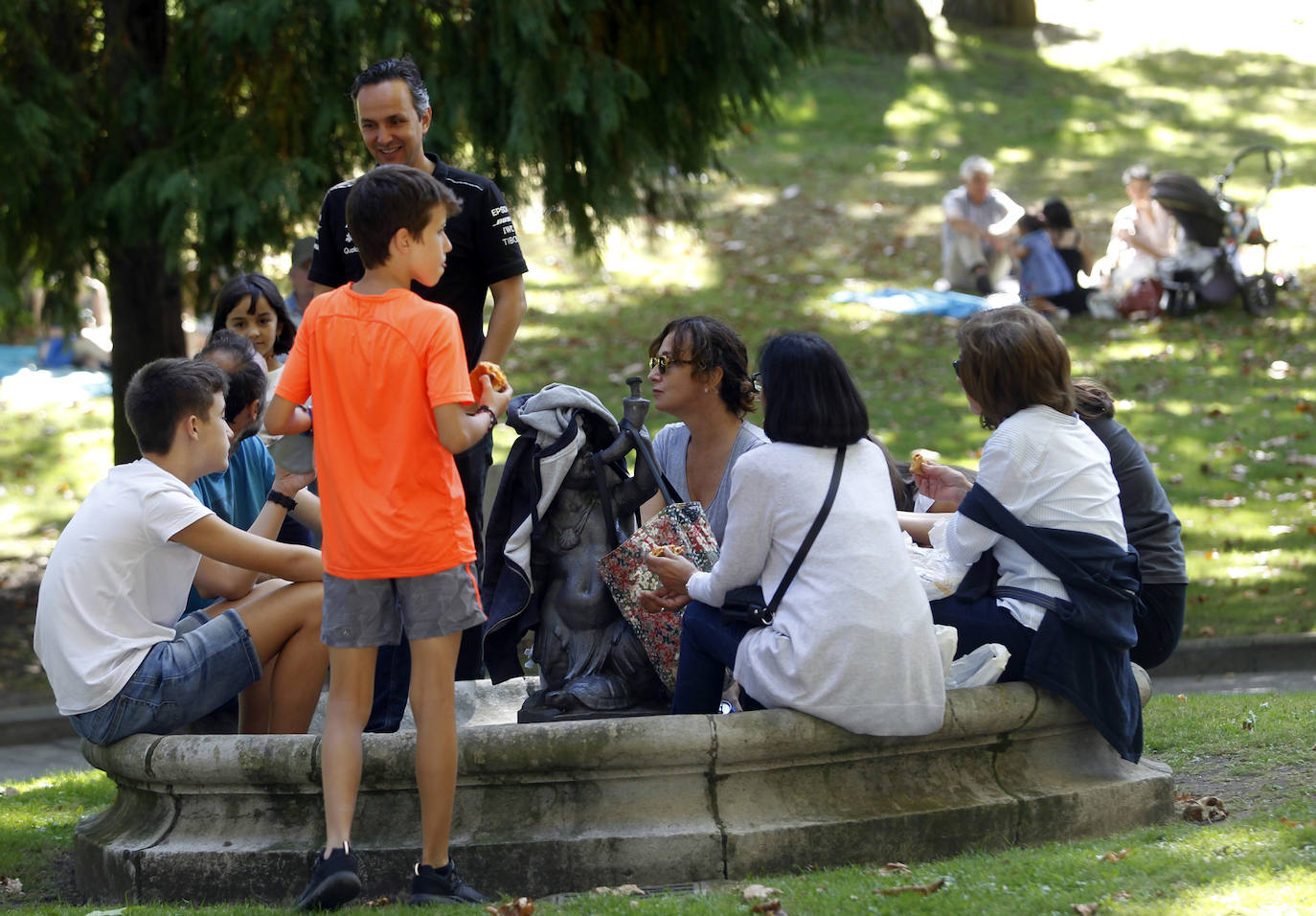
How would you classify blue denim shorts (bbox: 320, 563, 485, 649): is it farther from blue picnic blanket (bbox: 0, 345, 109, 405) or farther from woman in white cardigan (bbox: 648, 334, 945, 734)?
blue picnic blanket (bbox: 0, 345, 109, 405)

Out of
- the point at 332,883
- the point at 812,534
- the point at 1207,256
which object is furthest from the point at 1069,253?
the point at 332,883

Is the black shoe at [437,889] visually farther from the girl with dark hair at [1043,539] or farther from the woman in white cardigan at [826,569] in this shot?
the girl with dark hair at [1043,539]

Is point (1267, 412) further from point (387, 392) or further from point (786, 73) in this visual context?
point (387, 392)

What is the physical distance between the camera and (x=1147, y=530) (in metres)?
4.81

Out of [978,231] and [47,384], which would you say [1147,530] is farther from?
[47,384]

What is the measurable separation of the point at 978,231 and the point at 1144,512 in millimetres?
10719

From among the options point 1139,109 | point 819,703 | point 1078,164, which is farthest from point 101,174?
point 1139,109

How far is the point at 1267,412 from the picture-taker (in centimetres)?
1173

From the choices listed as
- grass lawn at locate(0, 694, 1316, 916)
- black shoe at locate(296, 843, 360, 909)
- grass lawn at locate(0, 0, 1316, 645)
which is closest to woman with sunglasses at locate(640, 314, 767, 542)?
grass lawn at locate(0, 694, 1316, 916)

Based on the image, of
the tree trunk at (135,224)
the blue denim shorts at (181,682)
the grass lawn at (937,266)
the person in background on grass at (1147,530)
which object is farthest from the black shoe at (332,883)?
the grass lawn at (937,266)

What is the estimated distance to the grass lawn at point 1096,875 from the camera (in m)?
3.50

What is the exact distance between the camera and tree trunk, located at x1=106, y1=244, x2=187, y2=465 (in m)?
8.54

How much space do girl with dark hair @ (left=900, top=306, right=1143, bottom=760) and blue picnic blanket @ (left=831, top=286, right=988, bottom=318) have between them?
1044 centimetres

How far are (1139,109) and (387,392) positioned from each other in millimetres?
19196
